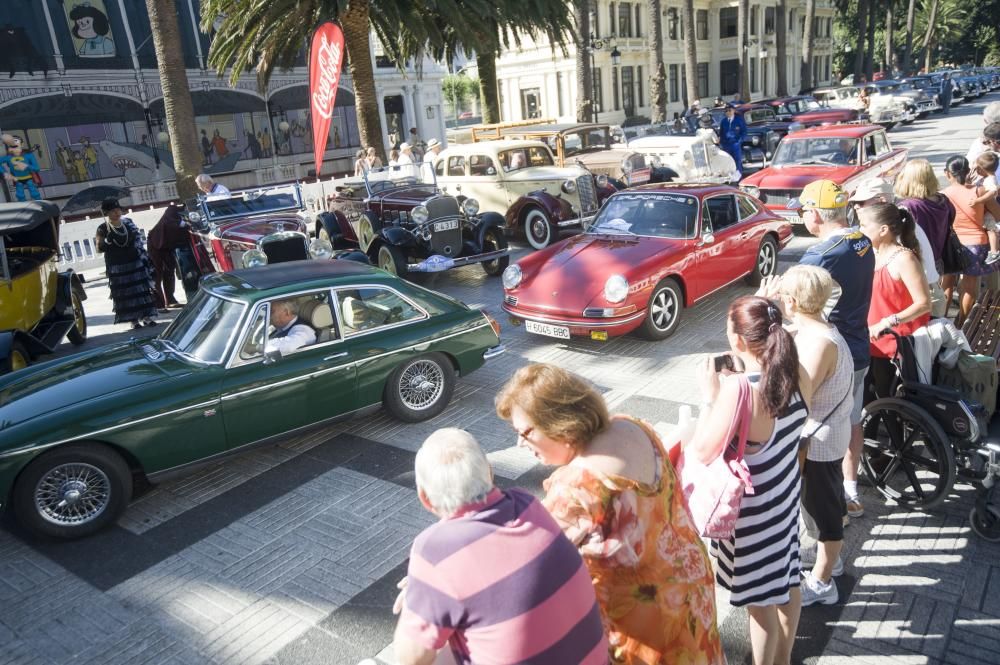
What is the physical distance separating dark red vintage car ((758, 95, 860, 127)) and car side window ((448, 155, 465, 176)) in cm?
1312

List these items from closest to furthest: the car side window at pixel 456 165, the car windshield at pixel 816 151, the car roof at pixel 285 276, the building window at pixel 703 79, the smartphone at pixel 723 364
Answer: the smartphone at pixel 723 364 → the car roof at pixel 285 276 → the car windshield at pixel 816 151 → the car side window at pixel 456 165 → the building window at pixel 703 79

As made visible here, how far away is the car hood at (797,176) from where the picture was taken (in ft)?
38.4

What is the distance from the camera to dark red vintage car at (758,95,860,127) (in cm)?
2244

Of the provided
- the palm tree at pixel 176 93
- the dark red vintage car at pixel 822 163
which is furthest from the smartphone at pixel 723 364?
the palm tree at pixel 176 93

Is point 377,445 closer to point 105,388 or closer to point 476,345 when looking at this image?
point 476,345

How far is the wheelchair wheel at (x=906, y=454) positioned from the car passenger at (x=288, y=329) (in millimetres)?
3918

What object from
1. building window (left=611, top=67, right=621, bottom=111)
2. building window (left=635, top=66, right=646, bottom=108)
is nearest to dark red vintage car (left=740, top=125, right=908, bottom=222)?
building window (left=611, top=67, right=621, bottom=111)

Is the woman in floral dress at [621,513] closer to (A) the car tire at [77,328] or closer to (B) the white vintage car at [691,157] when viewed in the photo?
(A) the car tire at [77,328]

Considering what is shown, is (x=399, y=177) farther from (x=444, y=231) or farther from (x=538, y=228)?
(x=444, y=231)

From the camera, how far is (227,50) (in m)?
17.7

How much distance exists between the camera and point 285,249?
9.63m

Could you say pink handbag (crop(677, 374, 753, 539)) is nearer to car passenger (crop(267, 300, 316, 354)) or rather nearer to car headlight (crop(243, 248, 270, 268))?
car passenger (crop(267, 300, 316, 354))

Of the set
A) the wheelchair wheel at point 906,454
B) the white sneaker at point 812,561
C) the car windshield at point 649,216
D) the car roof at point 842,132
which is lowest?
the white sneaker at point 812,561

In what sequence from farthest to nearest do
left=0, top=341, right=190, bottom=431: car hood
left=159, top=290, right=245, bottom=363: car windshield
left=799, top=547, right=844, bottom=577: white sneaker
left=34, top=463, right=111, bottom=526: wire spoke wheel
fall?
1. left=159, top=290, right=245, bottom=363: car windshield
2. left=0, top=341, right=190, bottom=431: car hood
3. left=34, top=463, right=111, bottom=526: wire spoke wheel
4. left=799, top=547, right=844, bottom=577: white sneaker
